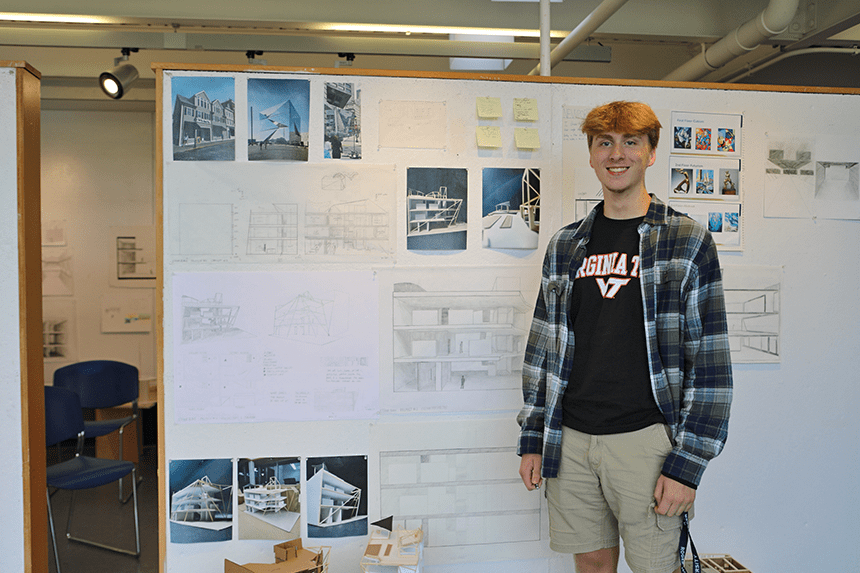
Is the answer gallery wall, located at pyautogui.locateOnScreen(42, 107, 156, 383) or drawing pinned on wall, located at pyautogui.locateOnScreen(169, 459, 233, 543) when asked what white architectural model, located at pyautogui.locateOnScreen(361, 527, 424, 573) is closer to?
drawing pinned on wall, located at pyautogui.locateOnScreen(169, 459, 233, 543)

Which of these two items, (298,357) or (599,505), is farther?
(298,357)

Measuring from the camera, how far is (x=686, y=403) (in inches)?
62.5

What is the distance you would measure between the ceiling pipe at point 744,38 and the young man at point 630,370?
1763mm

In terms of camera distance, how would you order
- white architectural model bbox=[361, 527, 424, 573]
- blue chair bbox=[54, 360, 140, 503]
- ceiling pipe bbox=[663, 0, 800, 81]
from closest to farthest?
white architectural model bbox=[361, 527, 424, 573] → ceiling pipe bbox=[663, 0, 800, 81] → blue chair bbox=[54, 360, 140, 503]

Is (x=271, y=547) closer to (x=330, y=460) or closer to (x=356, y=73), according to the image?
(x=330, y=460)

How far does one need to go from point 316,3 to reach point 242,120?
1643mm

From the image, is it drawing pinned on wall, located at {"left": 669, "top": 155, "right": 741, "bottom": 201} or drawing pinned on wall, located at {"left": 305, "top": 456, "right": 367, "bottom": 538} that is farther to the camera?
drawing pinned on wall, located at {"left": 669, "top": 155, "right": 741, "bottom": 201}

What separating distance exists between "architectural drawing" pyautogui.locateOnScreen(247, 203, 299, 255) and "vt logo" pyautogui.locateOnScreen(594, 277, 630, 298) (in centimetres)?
114

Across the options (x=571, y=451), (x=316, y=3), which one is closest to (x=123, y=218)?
(x=316, y=3)

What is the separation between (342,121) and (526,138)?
2.39 feet

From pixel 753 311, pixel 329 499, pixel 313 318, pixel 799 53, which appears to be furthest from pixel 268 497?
pixel 799 53

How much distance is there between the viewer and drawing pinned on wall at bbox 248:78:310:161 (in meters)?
2.11

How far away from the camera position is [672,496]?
1.53m

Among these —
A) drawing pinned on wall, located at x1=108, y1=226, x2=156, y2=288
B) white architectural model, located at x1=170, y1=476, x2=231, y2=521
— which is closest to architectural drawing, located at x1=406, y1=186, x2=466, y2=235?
white architectural model, located at x1=170, y1=476, x2=231, y2=521
